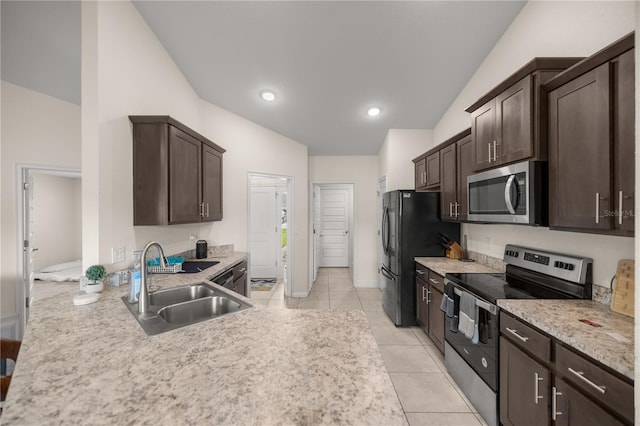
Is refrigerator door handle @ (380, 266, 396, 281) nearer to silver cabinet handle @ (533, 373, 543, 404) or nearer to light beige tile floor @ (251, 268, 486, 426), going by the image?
light beige tile floor @ (251, 268, 486, 426)

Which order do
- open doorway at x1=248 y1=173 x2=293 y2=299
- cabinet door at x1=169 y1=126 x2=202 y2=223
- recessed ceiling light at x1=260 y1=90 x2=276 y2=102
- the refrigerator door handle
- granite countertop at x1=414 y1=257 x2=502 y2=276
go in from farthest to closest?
open doorway at x1=248 y1=173 x2=293 y2=299, the refrigerator door handle, recessed ceiling light at x1=260 y1=90 x2=276 y2=102, granite countertop at x1=414 y1=257 x2=502 y2=276, cabinet door at x1=169 y1=126 x2=202 y2=223

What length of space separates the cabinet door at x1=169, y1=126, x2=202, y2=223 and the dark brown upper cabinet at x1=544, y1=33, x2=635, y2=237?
2876mm

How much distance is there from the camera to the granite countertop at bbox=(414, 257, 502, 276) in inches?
99.5

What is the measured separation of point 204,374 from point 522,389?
176 cm

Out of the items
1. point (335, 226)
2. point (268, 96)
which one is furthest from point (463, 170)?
point (335, 226)

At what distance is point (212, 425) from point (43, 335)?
109 cm

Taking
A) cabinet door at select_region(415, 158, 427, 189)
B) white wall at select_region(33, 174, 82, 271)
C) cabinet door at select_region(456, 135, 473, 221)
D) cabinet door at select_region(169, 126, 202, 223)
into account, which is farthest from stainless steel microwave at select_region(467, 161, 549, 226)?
white wall at select_region(33, 174, 82, 271)

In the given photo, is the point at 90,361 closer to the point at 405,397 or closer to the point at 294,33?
the point at 405,397

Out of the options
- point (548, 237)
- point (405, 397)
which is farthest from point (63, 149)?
point (548, 237)

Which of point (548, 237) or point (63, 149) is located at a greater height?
point (63, 149)

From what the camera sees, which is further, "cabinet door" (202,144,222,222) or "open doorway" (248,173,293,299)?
"open doorway" (248,173,293,299)

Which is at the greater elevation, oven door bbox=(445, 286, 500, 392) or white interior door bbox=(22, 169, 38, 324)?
white interior door bbox=(22, 169, 38, 324)

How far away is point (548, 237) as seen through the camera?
197 cm

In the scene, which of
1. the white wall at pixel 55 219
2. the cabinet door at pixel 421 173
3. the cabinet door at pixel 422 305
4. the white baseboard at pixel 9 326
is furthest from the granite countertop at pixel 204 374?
the white wall at pixel 55 219
